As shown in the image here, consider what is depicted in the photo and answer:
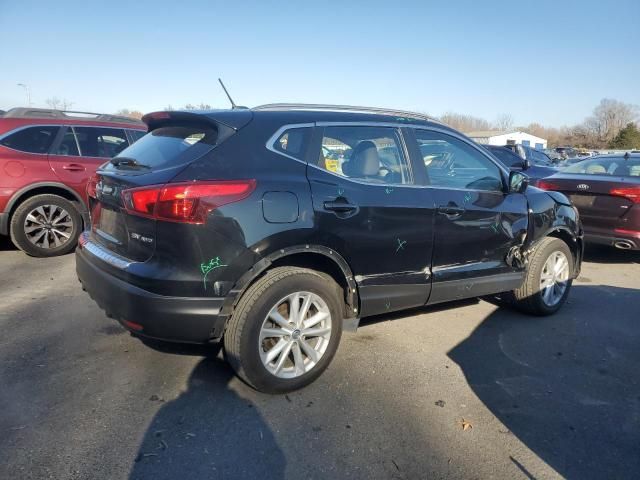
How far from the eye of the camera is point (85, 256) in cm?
333

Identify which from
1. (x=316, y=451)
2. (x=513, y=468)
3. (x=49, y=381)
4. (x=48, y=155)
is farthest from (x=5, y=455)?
(x=48, y=155)

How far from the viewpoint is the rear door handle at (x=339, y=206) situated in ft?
10.2

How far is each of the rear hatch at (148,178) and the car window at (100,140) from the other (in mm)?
3546

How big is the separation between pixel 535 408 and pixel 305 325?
5.11 feet

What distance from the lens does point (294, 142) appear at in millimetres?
3131

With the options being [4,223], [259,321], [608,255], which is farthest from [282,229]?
[608,255]

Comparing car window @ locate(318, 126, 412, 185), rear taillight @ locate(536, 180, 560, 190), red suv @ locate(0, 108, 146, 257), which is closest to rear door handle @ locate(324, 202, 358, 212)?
car window @ locate(318, 126, 412, 185)

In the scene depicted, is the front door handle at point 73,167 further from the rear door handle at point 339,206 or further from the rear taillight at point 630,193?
the rear taillight at point 630,193

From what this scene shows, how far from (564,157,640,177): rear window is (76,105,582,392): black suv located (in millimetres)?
4117

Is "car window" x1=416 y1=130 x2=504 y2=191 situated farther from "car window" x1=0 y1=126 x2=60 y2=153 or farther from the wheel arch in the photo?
"car window" x1=0 y1=126 x2=60 y2=153

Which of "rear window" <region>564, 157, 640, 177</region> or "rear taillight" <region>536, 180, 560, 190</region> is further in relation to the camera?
"rear taillight" <region>536, 180, 560, 190</region>

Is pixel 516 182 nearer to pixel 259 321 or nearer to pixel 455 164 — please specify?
pixel 455 164

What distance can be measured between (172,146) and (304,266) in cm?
116

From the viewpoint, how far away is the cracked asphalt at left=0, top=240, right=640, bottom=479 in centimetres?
247
